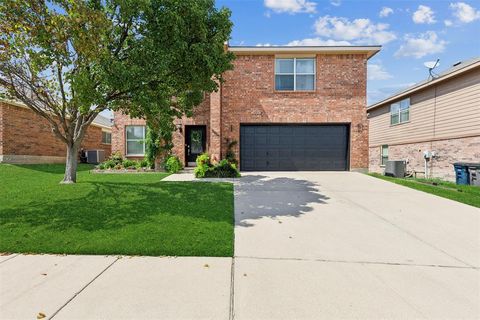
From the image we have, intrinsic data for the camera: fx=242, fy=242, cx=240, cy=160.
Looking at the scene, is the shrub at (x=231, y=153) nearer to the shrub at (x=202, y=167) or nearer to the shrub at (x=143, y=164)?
the shrub at (x=202, y=167)

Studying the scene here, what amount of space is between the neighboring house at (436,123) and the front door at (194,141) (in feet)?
39.0

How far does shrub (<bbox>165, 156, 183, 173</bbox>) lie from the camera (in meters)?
12.3

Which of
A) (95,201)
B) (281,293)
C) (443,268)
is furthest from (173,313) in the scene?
(95,201)

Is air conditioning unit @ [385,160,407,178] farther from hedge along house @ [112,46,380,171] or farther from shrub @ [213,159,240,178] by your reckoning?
shrub @ [213,159,240,178]

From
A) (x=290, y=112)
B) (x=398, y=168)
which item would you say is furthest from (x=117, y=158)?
(x=398, y=168)

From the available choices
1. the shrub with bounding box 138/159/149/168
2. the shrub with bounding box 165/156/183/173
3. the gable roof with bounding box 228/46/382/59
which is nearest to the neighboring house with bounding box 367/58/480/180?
the gable roof with bounding box 228/46/382/59

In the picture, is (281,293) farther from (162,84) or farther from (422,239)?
(162,84)

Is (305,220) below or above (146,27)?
below

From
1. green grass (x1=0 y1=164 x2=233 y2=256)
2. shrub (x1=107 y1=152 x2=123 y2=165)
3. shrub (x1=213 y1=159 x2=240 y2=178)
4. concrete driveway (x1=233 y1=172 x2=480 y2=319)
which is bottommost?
concrete driveway (x1=233 y1=172 x2=480 y2=319)

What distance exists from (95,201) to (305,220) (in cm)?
507

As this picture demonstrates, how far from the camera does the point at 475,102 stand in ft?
33.9

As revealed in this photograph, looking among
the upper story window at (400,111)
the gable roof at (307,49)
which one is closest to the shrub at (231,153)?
the gable roof at (307,49)

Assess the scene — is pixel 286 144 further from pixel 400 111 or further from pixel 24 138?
pixel 24 138

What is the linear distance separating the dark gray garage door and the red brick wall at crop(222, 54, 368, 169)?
0.42 m
